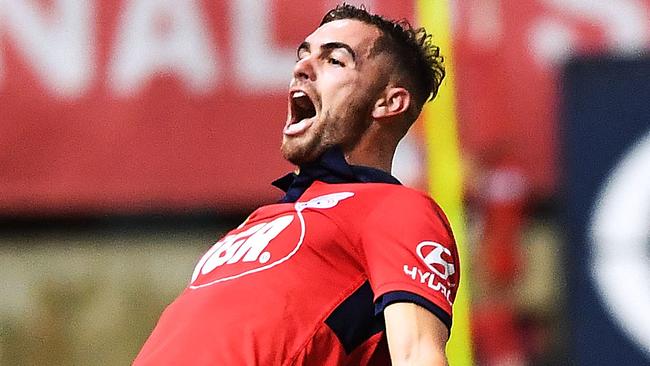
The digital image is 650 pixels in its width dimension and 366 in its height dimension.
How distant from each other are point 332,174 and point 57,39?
3.43 meters

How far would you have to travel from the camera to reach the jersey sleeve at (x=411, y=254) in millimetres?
2477

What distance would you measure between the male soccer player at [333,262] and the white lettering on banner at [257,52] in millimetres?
3123

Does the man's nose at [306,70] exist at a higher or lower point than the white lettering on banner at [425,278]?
higher

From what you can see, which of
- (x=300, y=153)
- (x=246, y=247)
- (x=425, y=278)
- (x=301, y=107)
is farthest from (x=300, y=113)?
(x=425, y=278)

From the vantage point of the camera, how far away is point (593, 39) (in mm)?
5969

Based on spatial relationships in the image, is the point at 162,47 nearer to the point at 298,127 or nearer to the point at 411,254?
the point at 298,127

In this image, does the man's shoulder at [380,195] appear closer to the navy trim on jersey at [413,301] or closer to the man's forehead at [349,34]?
the navy trim on jersey at [413,301]

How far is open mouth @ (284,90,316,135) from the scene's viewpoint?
9.50 feet

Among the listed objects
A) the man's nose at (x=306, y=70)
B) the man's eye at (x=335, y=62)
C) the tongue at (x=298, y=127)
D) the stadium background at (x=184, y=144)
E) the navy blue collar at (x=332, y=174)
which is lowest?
the stadium background at (x=184, y=144)

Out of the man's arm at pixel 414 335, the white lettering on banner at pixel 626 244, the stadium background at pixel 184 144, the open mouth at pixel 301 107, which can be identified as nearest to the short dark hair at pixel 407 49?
the open mouth at pixel 301 107

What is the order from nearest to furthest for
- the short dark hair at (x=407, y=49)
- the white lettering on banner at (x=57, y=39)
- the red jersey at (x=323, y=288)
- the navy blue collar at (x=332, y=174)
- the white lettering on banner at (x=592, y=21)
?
the red jersey at (x=323, y=288) < the navy blue collar at (x=332, y=174) < the short dark hair at (x=407, y=49) < the white lettering on banner at (x=592, y=21) < the white lettering on banner at (x=57, y=39)

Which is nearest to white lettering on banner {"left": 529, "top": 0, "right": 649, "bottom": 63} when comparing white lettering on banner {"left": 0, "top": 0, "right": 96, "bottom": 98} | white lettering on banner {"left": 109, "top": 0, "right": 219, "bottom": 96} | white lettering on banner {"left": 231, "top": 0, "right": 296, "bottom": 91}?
white lettering on banner {"left": 231, "top": 0, "right": 296, "bottom": 91}

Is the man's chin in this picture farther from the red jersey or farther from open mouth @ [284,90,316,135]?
the red jersey

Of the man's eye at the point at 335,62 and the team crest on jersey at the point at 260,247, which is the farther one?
the man's eye at the point at 335,62
